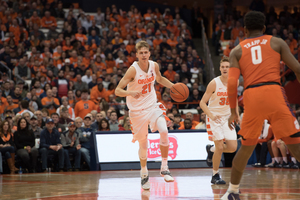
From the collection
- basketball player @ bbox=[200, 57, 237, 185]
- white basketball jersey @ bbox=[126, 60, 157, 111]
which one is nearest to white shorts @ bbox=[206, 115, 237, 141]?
basketball player @ bbox=[200, 57, 237, 185]

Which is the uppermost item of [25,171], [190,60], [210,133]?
[190,60]

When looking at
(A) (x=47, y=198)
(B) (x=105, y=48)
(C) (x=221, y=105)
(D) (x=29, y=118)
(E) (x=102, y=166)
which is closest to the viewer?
(A) (x=47, y=198)

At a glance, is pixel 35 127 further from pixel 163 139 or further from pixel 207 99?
pixel 163 139

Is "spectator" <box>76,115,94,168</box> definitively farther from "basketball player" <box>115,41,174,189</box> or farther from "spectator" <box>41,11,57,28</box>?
"spectator" <box>41,11,57,28</box>

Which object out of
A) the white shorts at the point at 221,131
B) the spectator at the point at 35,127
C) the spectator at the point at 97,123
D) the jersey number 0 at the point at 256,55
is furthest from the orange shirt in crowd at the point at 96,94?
the jersey number 0 at the point at 256,55

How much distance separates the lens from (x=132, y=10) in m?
21.0

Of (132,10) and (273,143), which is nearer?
(273,143)

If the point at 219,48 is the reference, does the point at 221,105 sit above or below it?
below

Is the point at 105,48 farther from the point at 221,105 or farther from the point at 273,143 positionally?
the point at 221,105

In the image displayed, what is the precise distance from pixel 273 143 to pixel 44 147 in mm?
6561

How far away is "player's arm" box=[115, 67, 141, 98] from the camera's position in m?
6.36

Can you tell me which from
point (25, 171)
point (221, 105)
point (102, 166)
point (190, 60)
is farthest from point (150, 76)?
point (190, 60)

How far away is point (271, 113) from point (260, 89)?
27 cm

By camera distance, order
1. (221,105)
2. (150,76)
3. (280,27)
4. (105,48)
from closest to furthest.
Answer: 1. (150,76)
2. (221,105)
3. (105,48)
4. (280,27)
